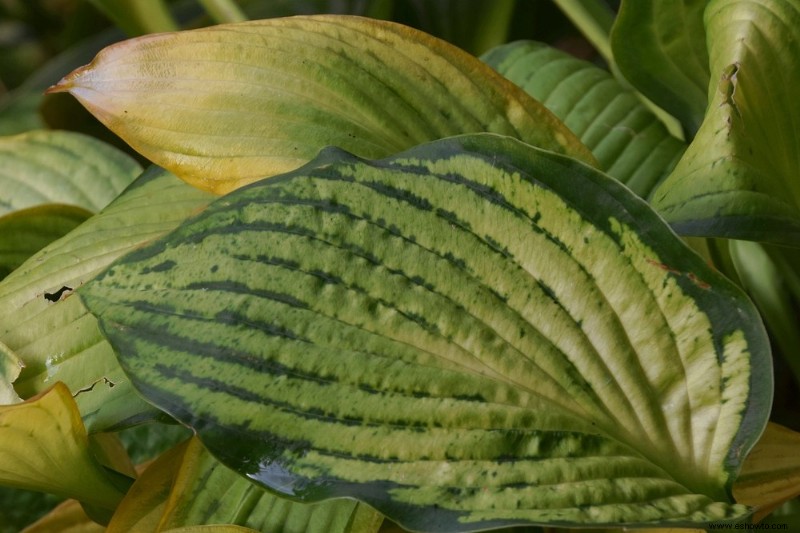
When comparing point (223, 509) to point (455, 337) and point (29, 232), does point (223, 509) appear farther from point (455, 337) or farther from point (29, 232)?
point (29, 232)

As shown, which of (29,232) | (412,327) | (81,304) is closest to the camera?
(412,327)

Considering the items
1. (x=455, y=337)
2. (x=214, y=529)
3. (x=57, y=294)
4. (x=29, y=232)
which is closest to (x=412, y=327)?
(x=455, y=337)

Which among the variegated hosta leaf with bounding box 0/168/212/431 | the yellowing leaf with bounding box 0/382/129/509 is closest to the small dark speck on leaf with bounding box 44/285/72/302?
the variegated hosta leaf with bounding box 0/168/212/431

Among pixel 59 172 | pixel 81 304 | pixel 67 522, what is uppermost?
pixel 59 172

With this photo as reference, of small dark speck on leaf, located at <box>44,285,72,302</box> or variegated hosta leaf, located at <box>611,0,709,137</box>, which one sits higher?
variegated hosta leaf, located at <box>611,0,709,137</box>

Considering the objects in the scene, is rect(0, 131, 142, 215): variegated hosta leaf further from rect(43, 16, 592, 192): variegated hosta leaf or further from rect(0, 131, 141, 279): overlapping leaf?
rect(43, 16, 592, 192): variegated hosta leaf

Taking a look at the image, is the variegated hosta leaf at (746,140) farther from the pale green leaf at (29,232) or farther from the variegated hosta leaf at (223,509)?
the pale green leaf at (29,232)

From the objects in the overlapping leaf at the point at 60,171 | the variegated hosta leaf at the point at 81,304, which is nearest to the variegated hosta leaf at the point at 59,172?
the overlapping leaf at the point at 60,171
